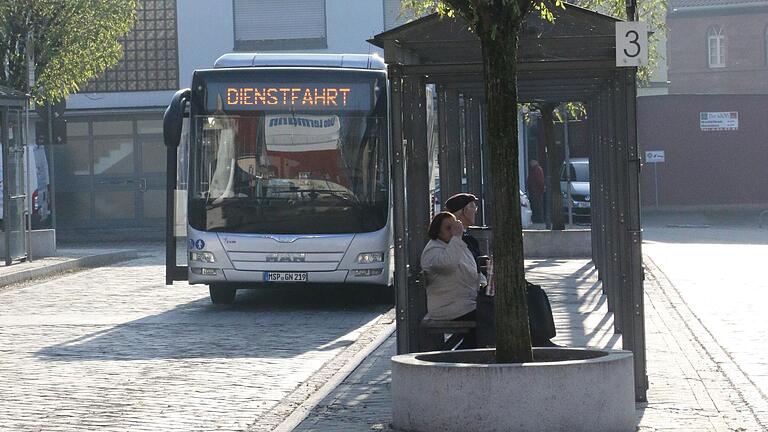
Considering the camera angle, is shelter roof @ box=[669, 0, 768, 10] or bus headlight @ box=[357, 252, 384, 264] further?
shelter roof @ box=[669, 0, 768, 10]

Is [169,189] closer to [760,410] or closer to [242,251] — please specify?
[242,251]

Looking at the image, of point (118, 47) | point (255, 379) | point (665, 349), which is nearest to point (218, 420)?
point (255, 379)

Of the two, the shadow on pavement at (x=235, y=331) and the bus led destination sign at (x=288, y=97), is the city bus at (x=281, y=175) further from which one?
the shadow on pavement at (x=235, y=331)

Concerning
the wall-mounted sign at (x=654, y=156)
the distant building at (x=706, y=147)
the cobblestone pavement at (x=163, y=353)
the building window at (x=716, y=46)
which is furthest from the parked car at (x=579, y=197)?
the building window at (x=716, y=46)

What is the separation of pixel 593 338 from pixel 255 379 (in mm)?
3544

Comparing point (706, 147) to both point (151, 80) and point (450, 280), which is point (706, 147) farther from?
point (450, 280)

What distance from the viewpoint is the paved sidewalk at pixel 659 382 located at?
28.5ft

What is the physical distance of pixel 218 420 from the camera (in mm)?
9203

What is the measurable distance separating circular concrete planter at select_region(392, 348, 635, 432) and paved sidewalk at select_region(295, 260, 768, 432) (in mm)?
437

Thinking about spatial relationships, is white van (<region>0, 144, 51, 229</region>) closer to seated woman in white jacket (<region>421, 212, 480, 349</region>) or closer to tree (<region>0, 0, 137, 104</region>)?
tree (<region>0, 0, 137, 104</region>)

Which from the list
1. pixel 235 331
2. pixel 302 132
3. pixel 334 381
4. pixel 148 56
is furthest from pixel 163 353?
pixel 148 56

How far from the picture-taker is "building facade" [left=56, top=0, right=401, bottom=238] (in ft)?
125

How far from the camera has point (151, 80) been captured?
39188mm

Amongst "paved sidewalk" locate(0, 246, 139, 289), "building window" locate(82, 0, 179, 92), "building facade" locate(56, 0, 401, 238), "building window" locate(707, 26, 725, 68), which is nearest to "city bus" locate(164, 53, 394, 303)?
"paved sidewalk" locate(0, 246, 139, 289)
